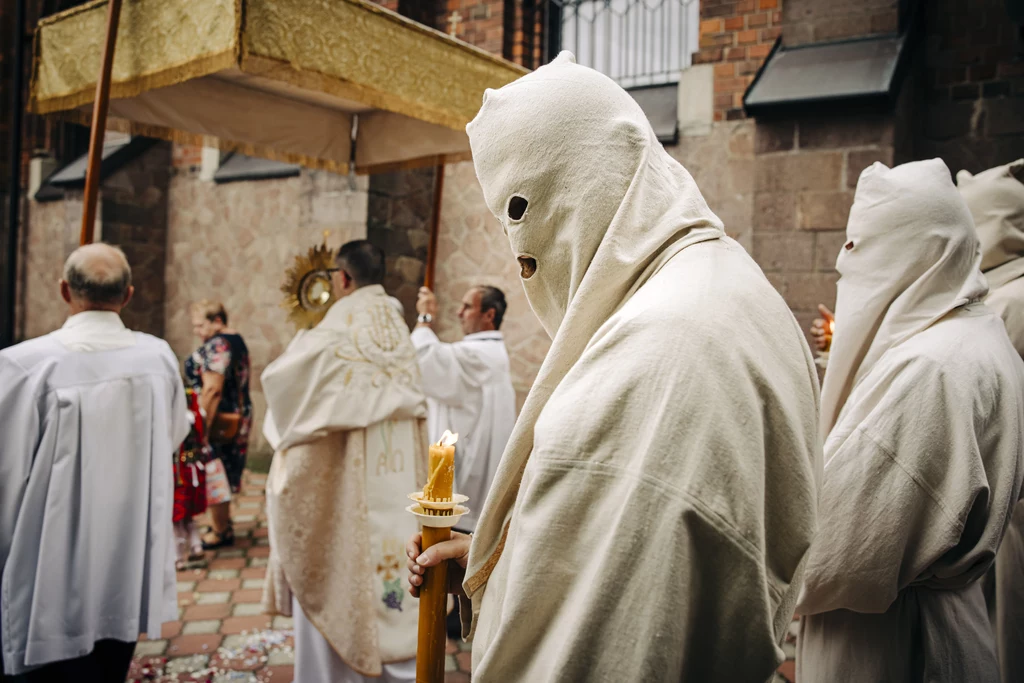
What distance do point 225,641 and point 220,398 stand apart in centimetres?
221

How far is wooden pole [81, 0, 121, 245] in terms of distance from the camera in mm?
3197

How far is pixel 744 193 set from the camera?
619 cm

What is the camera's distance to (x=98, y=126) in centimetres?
330

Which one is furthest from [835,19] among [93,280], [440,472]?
[440,472]

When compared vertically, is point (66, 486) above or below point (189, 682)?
above

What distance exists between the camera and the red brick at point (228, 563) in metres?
5.39

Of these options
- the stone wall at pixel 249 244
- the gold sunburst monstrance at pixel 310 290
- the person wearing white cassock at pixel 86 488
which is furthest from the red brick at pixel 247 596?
the stone wall at pixel 249 244

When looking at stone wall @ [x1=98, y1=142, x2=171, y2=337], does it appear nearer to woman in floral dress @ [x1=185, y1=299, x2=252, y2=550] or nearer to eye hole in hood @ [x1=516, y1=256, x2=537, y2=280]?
woman in floral dress @ [x1=185, y1=299, x2=252, y2=550]

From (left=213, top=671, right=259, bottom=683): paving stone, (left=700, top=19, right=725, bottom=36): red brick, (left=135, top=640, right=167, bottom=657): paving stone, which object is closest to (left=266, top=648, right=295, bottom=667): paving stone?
(left=213, top=671, right=259, bottom=683): paving stone

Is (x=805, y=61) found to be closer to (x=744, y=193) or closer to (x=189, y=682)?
(x=744, y=193)

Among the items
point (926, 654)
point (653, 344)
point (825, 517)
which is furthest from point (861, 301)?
point (653, 344)

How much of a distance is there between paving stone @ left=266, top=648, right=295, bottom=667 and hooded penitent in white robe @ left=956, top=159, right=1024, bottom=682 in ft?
10.2

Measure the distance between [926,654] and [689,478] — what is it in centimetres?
131

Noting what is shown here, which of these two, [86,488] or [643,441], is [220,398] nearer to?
[86,488]
